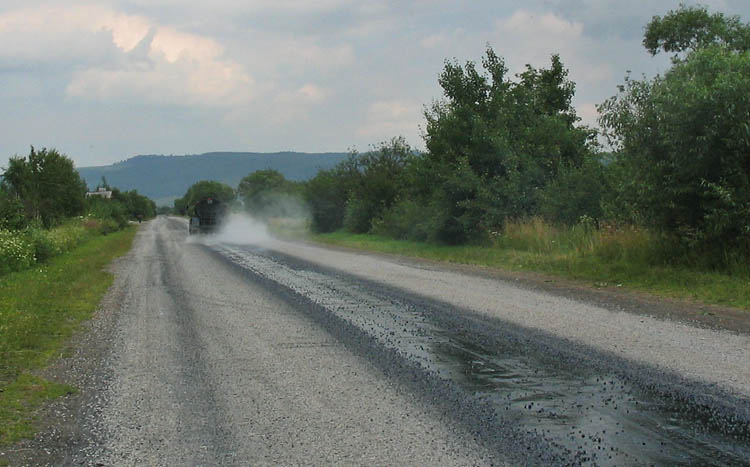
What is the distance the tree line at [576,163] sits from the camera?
45.2ft

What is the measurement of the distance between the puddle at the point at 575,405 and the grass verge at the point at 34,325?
3.81 meters

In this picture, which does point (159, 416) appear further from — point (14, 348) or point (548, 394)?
point (14, 348)

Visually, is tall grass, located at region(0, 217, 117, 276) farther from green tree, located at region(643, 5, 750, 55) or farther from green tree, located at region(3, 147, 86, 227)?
green tree, located at region(643, 5, 750, 55)

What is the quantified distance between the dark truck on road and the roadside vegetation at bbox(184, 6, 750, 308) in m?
9.17

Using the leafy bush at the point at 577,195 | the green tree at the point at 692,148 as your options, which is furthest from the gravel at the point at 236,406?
the leafy bush at the point at 577,195

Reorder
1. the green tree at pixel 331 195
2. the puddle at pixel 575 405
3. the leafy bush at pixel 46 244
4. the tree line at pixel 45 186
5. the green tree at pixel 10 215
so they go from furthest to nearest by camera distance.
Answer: the green tree at pixel 331 195, the tree line at pixel 45 186, the green tree at pixel 10 215, the leafy bush at pixel 46 244, the puddle at pixel 575 405

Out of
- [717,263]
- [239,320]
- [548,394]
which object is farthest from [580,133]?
[548,394]

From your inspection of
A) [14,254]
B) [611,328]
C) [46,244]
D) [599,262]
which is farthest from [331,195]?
[611,328]

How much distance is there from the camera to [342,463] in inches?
178

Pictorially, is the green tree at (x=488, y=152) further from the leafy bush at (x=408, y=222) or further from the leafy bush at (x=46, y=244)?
the leafy bush at (x=46, y=244)

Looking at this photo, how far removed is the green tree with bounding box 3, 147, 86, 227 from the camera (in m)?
40.6

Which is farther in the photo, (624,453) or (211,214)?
(211,214)

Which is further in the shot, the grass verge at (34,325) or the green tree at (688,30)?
the green tree at (688,30)

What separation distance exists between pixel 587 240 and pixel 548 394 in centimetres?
1378
